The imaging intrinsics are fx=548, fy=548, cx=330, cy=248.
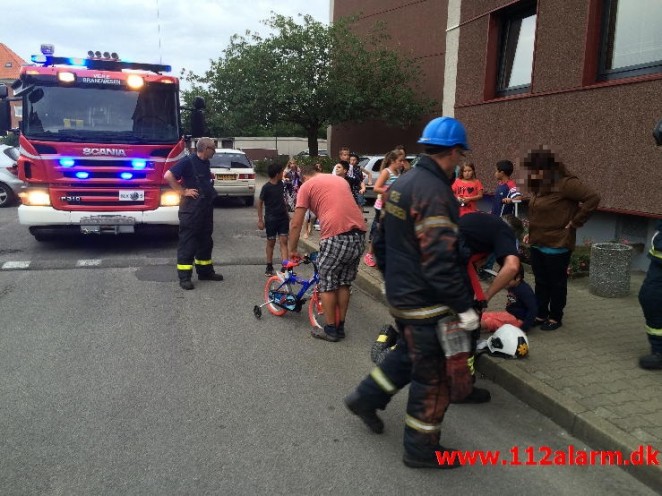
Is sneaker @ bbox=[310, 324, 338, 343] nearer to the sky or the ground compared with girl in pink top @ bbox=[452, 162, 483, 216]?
nearer to the ground

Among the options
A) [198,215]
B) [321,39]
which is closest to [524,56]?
[198,215]

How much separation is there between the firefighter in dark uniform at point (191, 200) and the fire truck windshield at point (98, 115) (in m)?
2.02

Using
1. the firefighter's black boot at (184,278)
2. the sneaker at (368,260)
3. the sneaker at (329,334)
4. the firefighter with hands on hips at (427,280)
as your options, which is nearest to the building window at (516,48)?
the sneaker at (368,260)

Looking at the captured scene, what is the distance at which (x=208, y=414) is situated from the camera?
3768 millimetres

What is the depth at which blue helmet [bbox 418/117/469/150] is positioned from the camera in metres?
3.02

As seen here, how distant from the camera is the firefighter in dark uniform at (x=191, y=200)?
23.4 ft

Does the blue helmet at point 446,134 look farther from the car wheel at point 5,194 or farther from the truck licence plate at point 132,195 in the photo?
the car wheel at point 5,194

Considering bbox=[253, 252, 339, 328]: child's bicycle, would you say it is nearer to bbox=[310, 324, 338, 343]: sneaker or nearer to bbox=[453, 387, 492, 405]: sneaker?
bbox=[310, 324, 338, 343]: sneaker

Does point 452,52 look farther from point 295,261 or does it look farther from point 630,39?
point 295,261

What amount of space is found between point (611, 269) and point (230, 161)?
12.3m

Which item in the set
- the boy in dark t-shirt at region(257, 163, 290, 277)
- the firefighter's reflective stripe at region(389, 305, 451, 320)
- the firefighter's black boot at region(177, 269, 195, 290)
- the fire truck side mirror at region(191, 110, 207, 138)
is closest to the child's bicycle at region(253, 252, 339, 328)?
the boy in dark t-shirt at region(257, 163, 290, 277)

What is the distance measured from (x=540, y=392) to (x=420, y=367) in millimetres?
1337

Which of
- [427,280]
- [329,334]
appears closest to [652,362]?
[427,280]

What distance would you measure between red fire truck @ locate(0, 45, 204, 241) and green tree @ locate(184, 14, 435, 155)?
14303 mm
